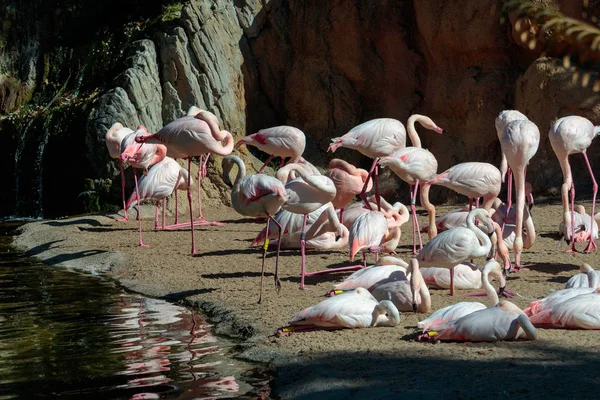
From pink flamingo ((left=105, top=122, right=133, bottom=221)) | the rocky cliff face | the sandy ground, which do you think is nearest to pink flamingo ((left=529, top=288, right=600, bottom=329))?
the sandy ground

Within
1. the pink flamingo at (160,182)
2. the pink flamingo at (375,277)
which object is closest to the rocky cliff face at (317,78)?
the pink flamingo at (160,182)

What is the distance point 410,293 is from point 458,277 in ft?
2.89

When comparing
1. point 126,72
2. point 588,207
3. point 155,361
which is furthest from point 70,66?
point 155,361

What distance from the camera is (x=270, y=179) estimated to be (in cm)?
643

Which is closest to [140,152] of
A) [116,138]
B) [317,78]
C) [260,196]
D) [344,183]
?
[116,138]

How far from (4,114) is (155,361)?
12122mm

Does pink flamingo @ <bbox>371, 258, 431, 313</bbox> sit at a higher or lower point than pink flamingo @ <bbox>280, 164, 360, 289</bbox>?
lower

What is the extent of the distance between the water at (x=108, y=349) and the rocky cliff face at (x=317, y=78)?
5910 mm

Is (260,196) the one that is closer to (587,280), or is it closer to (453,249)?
(453,249)

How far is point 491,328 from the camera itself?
4406 millimetres

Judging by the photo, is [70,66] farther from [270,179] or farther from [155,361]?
[155,361]

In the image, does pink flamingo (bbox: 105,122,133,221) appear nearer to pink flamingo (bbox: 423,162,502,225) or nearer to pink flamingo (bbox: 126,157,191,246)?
pink flamingo (bbox: 126,157,191,246)

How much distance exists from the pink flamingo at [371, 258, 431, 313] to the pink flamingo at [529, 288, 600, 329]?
790 millimetres

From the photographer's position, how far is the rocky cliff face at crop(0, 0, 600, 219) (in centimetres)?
1178
